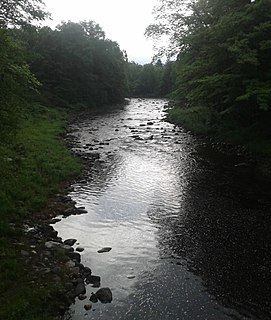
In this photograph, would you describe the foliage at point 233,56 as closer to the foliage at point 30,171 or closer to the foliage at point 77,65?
the foliage at point 30,171

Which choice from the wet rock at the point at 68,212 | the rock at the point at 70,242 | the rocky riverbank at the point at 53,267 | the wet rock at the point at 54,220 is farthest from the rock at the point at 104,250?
the wet rock at the point at 68,212

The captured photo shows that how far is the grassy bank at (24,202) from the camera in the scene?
344 inches

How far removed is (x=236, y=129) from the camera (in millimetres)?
30375

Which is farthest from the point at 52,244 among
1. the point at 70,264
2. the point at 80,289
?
the point at 80,289

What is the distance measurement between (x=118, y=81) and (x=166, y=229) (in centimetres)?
7319

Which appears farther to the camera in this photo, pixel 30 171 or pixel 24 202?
pixel 30 171

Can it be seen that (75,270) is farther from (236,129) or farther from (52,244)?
(236,129)

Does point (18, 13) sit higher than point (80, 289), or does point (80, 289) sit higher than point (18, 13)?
point (18, 13)

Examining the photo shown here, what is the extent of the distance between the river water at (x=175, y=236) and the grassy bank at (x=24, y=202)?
104 cm

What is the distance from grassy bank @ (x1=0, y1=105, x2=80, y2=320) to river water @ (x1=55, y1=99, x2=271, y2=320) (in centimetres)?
104

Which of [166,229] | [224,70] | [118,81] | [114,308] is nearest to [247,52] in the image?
[224,70]

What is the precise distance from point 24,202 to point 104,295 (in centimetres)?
700

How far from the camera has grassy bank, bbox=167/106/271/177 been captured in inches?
969

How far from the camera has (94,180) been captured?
66.2 feet
